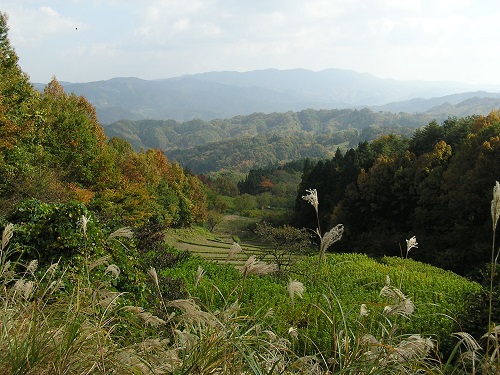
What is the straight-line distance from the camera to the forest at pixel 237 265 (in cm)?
212

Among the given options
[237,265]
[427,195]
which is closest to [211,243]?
[427,195]

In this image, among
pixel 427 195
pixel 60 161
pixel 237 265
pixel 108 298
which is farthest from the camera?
pixel 427 195

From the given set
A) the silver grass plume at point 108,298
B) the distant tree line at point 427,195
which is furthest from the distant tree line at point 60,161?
the distant tree line at point 427,195

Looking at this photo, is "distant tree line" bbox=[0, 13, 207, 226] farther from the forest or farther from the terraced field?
the terraced field

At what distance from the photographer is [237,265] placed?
14562mm

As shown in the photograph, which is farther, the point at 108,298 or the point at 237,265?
the point at 237,265

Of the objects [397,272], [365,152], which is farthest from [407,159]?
[397,272]

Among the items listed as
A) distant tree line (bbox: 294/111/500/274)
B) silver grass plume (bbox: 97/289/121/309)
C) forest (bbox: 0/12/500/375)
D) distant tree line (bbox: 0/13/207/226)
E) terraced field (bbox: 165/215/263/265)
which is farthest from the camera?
terraced field (bbox: 165/215/263/265)

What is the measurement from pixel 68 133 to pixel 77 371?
21643mm

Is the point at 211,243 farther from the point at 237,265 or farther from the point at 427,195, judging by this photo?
the point at 237,265

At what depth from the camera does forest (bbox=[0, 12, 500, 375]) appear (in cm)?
212

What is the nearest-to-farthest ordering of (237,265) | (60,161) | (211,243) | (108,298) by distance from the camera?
(108,298), (237,265), (60,161), (211,243)

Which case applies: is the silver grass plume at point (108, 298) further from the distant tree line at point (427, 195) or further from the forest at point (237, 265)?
the distant tree line at point (427, 195)

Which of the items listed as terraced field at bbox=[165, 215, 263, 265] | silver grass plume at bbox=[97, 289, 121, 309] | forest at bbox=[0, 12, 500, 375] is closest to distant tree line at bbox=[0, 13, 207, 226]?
forest at bbox=[0, 12, 500, 375]
